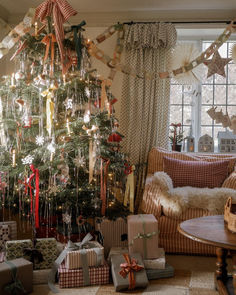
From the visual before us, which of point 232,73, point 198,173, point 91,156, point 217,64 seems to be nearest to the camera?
point 91,156

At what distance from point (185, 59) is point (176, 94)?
0.50 meters

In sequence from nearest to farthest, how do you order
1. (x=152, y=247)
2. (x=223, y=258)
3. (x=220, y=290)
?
(x=220, y=290) < (x=223, y=258) < (x=152, y=247)

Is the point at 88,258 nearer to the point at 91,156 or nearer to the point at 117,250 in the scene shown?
the point at 117,250

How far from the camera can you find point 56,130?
3131mm

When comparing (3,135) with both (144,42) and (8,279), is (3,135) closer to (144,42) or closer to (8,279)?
(8,279)

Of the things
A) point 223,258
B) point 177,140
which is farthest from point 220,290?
point 177,140

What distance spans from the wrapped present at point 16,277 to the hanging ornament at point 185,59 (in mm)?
2872

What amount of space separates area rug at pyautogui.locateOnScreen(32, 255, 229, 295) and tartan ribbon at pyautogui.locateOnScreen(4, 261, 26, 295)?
15 cm

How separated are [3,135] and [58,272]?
126cm

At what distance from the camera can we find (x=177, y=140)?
177 inches

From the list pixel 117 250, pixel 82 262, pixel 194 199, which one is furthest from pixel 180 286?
pixel 194 199

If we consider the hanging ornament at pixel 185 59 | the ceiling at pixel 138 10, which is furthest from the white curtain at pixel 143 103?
the ceiling at pixel 138 10

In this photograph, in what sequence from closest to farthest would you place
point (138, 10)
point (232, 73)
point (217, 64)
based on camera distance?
point (217, 64), point (138, 10), point (232, 73)

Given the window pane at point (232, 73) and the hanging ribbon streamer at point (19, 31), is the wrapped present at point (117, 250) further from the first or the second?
the window pane at point (232, 73)
